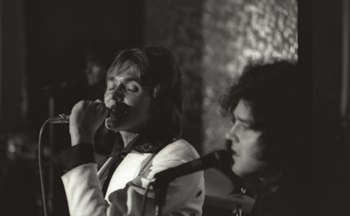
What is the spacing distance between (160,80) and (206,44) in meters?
2.32

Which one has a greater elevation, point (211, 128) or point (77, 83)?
point (77, 83)

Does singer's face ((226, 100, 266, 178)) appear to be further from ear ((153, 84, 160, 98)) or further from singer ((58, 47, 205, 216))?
ear ((153, 84, 160, 98))

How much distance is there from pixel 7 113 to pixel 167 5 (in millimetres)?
1754

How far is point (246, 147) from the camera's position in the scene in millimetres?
1504

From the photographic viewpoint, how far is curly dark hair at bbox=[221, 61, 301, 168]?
4.86 ft

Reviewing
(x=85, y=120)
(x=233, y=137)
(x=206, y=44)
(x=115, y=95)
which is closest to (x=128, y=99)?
(x=115, y=95)

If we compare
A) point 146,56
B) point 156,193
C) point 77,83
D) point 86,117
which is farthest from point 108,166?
point 77,83

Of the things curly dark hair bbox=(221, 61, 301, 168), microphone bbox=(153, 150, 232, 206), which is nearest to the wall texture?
curly dark hair bbox=(221, 61, 301, 168)

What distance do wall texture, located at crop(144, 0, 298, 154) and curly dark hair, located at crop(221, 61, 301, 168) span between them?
1.92m

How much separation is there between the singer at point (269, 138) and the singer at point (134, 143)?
1.05ft

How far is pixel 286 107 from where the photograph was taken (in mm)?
1511

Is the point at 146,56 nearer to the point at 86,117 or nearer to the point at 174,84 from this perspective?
the point at 174,84

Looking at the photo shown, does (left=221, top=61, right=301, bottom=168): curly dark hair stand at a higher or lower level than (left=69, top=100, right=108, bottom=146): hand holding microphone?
higher

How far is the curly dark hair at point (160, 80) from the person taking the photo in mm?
1950
